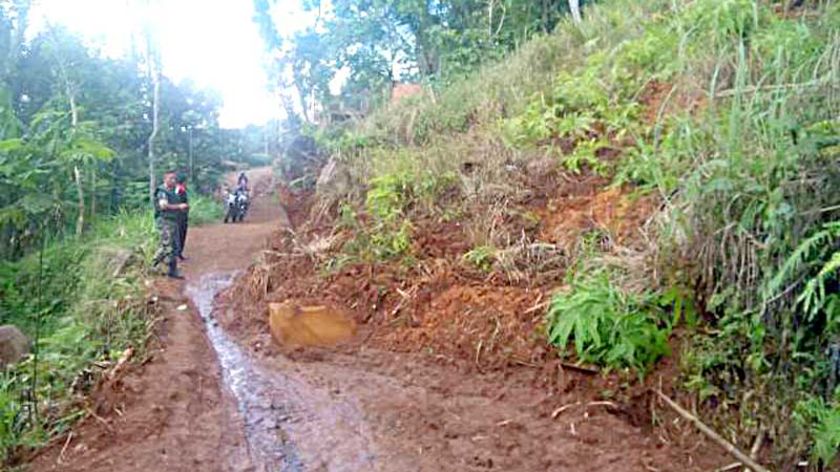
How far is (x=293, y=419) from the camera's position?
388 centimetres

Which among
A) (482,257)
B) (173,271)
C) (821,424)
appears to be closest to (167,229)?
(173,271)

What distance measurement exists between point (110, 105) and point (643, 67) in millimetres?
15976

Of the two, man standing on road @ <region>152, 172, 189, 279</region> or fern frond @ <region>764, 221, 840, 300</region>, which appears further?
→ man standing on road @ <region>152, 172, 189, 279</region>

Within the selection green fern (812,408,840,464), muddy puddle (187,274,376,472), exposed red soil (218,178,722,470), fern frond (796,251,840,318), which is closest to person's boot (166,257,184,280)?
exposed red soil (218,178,722,470)

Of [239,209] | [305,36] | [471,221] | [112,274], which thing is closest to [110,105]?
[239,209]

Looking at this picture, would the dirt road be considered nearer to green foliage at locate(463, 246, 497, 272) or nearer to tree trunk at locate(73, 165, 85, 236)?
green foliage at locate(463, 246, 497, 272)

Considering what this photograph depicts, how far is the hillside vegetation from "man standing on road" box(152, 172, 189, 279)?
7.97 feet

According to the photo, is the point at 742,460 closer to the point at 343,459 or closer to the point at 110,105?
the point at 343,459

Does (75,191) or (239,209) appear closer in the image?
(75,191)

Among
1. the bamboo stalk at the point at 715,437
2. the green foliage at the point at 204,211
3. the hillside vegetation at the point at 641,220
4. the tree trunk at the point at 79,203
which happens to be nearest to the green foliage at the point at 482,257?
the hillside vegetation at the point at 641,220

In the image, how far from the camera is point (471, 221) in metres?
5.45

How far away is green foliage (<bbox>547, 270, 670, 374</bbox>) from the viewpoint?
3.49 m

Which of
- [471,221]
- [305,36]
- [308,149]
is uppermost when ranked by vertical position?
[305,36]

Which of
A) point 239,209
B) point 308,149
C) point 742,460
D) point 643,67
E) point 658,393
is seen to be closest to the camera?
point 742,460
